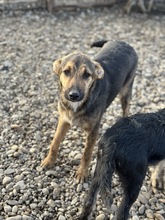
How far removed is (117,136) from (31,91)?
3.36 meters

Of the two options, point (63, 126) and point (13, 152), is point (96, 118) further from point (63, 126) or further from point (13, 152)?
point (13, 152)

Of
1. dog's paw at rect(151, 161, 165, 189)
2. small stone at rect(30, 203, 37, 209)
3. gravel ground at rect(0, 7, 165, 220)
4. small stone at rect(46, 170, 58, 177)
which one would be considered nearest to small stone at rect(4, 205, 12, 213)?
gravel ground at rect(0, 7, 165, 220)

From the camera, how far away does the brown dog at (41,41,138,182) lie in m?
4.70

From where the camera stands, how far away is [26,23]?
30.5 feet

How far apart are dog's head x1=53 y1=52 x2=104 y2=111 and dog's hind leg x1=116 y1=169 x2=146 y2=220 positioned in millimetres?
1290

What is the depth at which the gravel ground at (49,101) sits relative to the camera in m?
4.91

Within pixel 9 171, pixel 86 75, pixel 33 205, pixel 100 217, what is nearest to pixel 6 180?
pixel 9 171

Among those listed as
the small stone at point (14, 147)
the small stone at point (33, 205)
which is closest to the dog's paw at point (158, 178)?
the small stone at point (33, 205)

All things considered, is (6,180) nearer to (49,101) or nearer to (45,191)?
(45,191)

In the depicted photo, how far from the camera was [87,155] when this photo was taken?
5172mm

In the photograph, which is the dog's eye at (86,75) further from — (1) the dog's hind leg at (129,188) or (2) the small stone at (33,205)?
(2) the small stone at (33,205)

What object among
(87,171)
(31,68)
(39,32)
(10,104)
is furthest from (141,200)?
(39,32)

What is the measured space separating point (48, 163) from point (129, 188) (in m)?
1.75

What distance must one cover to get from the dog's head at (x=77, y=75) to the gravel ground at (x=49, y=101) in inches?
52.2
